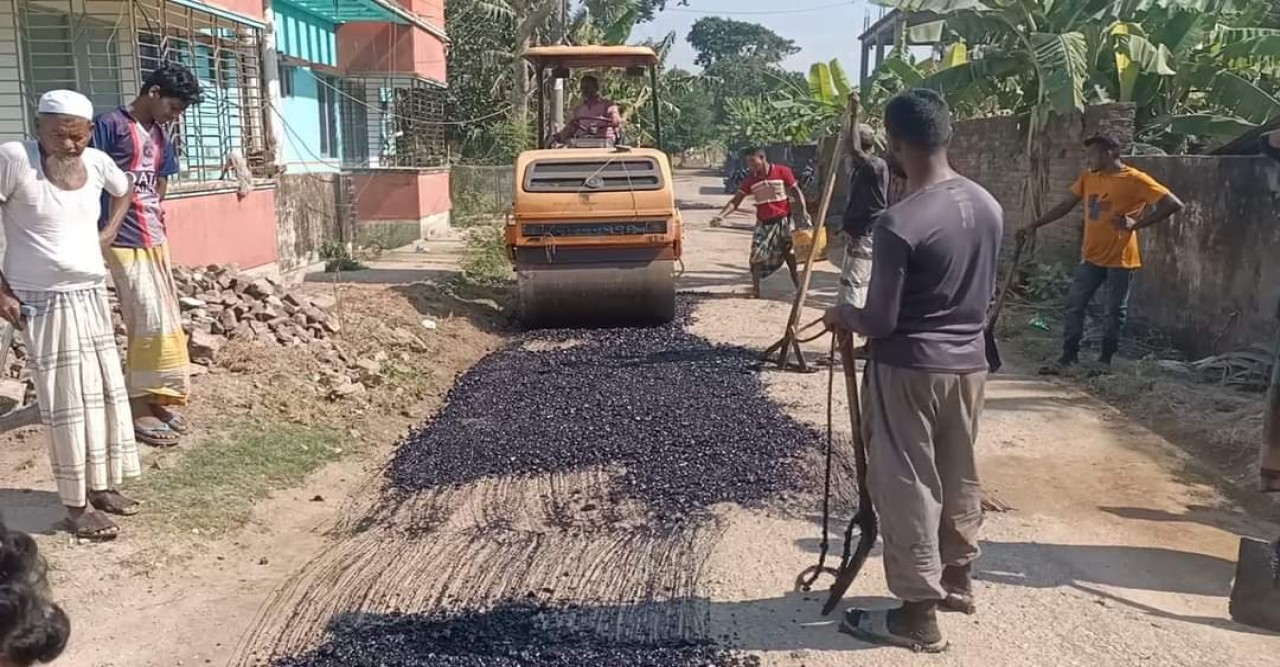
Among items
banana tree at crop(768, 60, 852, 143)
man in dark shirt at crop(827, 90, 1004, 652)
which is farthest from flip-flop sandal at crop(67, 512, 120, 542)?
banana tree at crop(768, 60, 852, 143)

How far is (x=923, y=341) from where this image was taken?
11.3 feet

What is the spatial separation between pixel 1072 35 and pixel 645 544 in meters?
8.85

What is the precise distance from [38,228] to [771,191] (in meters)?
7.57

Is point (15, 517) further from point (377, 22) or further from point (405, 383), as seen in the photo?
point (377, 22)

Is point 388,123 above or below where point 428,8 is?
below

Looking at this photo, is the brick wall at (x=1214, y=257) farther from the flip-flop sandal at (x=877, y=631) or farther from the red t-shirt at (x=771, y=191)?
the flip-flop sandal at (x=877, y=631)

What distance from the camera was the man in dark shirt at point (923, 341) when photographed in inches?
134

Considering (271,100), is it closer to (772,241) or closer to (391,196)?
(391,196)

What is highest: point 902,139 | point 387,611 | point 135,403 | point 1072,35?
point 1072,35

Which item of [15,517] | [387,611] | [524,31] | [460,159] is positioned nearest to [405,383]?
[15,517]

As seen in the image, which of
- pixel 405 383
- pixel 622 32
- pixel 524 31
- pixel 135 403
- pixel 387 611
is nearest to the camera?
pixel 387 611

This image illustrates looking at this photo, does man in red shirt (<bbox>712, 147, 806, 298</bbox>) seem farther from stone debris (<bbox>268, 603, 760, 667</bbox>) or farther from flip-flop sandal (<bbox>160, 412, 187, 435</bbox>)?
Result: stone debris (<bbox>268, 603, 760, 667</bbox>)

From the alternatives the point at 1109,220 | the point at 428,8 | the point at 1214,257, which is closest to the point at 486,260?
the point at 428,8

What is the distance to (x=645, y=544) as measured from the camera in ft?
15.1
